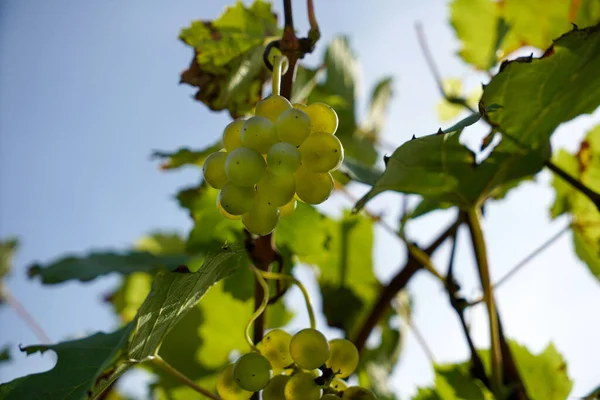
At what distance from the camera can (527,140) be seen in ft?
2.96

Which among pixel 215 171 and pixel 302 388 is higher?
pixel 215 171

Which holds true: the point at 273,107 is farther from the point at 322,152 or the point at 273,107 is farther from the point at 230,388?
the point at 230,388

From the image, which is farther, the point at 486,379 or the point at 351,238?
the point at 351,238

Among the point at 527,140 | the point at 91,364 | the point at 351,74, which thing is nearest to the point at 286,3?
the point at 527,140

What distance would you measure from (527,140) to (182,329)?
1165 millimetres

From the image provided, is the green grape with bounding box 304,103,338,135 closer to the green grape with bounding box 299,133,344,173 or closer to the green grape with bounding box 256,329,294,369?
the green grape with bounding box 299,133,344,173

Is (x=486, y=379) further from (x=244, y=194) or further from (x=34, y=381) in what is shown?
(x=34, y=381)

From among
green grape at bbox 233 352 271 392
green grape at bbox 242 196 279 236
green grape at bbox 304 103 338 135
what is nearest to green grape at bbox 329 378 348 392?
green grape at bbox 233 352 271 392

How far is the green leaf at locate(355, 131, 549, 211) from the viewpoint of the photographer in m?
0.81

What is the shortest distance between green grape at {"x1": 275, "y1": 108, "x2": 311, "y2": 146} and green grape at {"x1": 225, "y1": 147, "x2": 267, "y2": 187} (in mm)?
47

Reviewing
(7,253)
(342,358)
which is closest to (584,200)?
(342,358)

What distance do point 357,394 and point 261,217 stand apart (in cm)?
29

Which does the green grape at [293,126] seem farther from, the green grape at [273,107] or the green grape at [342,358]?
the green grape at [342,358]

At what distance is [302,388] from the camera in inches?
28.0
